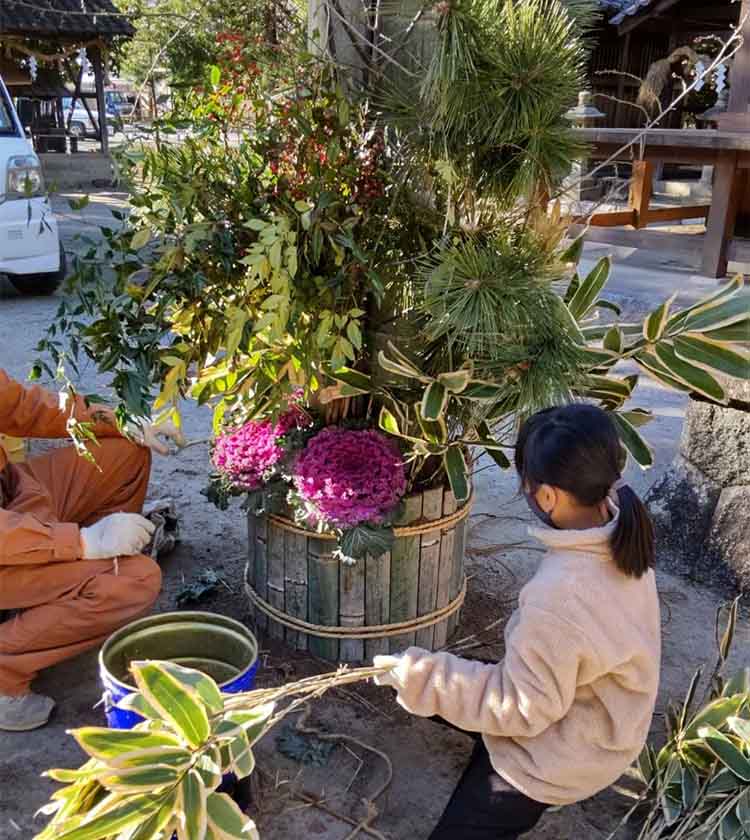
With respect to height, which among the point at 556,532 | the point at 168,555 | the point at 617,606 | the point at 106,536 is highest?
the point at 556,532

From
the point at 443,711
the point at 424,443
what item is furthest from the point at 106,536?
the point at 443,711

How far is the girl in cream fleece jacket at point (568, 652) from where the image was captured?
1.60m

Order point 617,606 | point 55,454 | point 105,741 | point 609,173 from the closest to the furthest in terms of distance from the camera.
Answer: point 105,741 < point 617,606 < point 55,454 < point 609,173

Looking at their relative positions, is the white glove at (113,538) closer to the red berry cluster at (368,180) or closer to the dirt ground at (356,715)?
the dirt ground at (356,715)

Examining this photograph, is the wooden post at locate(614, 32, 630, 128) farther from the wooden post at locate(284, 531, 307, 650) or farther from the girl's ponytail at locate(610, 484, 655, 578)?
the girl's ponytail at locate(610, 484, 655, 578)

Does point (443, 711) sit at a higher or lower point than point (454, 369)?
lower

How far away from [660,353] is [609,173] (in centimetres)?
804

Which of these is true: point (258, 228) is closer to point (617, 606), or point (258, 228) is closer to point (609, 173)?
point (617, 606)

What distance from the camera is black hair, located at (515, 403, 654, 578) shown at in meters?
1.61

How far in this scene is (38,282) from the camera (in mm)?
7305

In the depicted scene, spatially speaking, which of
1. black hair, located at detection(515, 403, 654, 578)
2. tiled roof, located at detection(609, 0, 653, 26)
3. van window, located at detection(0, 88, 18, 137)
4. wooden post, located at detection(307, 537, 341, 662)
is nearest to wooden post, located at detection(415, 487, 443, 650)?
wooden post, located at detection(307, 537, 341, 662)

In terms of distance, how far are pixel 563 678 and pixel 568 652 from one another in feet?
0.17

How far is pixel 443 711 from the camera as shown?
1662mm

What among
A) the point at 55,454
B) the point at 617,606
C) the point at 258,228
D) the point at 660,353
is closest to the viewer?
the point at 617,606
